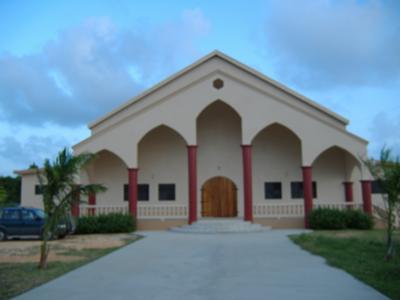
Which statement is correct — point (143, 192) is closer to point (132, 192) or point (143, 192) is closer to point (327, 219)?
point (132, 192)

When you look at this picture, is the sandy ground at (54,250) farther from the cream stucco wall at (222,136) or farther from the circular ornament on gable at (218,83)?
the circular ornament on gable at (218,83)

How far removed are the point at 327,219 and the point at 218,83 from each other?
9.08 meters

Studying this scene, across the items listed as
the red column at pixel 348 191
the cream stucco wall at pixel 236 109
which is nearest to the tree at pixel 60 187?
the cream stucco wall at pixel 236 109

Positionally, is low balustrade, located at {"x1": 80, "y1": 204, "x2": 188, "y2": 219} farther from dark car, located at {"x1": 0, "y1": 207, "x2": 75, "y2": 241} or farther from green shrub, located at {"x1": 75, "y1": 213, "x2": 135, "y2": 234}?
dark car, located at {"x1": 0, "y1": 207, "x2": 75, "y2": 241}

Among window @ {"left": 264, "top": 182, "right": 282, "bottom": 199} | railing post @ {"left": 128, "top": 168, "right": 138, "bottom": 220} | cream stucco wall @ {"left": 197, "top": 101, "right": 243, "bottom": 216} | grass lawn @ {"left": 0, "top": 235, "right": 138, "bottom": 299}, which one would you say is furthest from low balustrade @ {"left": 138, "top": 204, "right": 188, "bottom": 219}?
grass lawn @ {"left": 0, "top": 235, "right": 138, "bottom": 299}

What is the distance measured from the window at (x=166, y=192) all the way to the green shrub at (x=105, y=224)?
406 centimetres

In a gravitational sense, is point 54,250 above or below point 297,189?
below

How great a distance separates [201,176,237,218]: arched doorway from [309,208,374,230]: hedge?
5328mm

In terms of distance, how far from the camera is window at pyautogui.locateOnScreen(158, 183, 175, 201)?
79.9 feet

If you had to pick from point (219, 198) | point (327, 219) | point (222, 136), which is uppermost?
point (222, 136)

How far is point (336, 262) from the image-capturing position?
10266 mm

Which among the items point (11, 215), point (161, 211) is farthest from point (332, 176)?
point (11, 215)

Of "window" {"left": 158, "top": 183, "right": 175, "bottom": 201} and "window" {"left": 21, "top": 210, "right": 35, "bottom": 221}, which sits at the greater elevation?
"window" {"left": 158, "top": 183, "right": 175, "bottom": 201}

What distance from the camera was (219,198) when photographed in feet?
79.3
